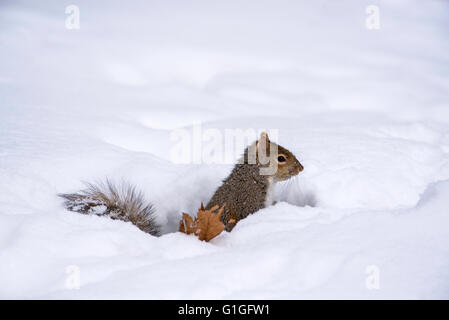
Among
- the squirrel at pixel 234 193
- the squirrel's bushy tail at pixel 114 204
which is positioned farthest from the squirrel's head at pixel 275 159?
the squirrel's bushy tail at pixel 114 204

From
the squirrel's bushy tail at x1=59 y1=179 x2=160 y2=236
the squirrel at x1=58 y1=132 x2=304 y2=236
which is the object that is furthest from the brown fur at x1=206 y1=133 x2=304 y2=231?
the squirrel's bushy tail at x1=59 y1=179 x2=160 y2=236

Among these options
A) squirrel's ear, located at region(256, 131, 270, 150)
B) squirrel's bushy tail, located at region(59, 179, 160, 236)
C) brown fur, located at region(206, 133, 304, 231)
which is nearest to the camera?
squirrel's bushy tail, located at region(59, 179, 160, 236)

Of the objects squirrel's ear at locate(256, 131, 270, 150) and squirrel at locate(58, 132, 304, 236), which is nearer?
squirrel at locate(58, 132, 304, 236)

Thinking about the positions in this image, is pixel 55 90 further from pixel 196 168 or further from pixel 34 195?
pixel 34 195

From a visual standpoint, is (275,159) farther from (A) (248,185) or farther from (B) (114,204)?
(B) (114,204)

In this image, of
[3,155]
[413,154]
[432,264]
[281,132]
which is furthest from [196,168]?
[432,264]

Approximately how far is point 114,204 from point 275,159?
108cm

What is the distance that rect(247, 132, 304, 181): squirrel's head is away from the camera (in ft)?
8.20

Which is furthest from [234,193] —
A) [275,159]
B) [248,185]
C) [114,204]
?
[114,204]

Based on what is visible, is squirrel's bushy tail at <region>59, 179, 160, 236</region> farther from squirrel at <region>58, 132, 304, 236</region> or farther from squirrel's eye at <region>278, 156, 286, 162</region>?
squirrel's eye at <region>278, 156, 286, 162</region>

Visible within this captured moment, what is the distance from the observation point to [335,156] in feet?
8.23

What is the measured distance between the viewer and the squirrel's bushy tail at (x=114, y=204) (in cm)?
186

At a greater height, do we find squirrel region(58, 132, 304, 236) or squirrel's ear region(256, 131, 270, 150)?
squirrel's ear region(256, 131, 270, 150)

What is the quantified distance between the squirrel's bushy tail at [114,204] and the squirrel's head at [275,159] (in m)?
0.79
